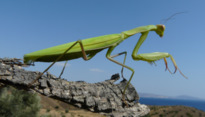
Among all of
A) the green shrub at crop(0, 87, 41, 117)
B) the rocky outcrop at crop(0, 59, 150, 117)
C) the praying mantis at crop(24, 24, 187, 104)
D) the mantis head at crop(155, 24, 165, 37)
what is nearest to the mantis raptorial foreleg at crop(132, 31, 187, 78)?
the praying mantis at crop(24, 24, 187, 104)

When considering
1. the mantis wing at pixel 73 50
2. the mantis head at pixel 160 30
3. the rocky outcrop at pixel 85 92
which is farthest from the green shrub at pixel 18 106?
the mantis head at pixel 160 30

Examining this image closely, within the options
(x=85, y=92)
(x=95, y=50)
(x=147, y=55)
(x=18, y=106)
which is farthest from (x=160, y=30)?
(x=18, y=106)

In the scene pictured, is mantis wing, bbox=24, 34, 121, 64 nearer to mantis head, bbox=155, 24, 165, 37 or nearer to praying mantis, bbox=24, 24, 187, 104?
praying mantis, bbox=24, 24, 187, 104


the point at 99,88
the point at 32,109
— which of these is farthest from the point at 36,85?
the point at 32,109

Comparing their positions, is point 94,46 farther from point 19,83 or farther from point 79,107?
point 19,83

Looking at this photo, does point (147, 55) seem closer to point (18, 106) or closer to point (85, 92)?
point (85, 92)
